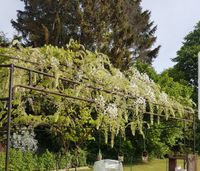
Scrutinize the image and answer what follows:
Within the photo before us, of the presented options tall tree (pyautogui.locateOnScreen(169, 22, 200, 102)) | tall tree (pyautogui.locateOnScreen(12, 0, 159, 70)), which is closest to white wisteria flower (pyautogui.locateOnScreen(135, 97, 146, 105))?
tall tree (pyautogui.locateOnScreen(12, 0, 159, 70))

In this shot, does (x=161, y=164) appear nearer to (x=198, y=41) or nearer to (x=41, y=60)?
(x=41, y=60)

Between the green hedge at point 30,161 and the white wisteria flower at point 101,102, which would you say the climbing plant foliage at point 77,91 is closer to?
the white wisteria flower at point 101,102

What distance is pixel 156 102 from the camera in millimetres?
6262

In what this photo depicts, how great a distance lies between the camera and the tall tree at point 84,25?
1888cm

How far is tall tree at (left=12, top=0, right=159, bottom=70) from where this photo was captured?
18.9 m

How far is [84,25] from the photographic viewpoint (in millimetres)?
18906

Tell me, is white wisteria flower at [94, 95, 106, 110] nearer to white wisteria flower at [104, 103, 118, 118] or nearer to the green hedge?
white wisteria flower at [104, 103, 118, 118]

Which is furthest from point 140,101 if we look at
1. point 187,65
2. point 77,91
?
point 187,65

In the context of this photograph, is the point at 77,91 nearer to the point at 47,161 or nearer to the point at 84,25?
the point at 47,161

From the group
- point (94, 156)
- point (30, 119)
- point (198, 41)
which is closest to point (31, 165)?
point (94, 156)

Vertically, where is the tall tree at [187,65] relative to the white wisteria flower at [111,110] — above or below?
above

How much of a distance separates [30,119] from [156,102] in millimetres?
1599

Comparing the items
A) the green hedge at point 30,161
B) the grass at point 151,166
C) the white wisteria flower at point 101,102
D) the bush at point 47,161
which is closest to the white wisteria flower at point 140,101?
the white wisteria flower at point 101,102

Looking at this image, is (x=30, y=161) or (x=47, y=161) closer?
(x=30, y=161)
